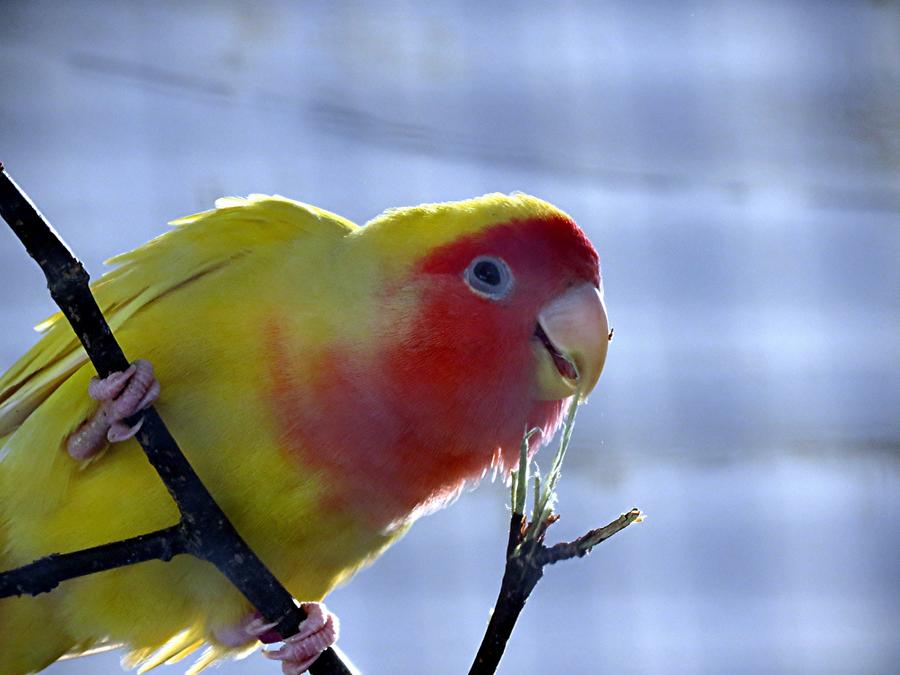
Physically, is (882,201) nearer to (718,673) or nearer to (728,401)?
(728,401)

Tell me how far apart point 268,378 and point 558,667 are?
293cm

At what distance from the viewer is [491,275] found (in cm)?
164

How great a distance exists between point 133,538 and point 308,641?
1.35 ft

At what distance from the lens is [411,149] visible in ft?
11.8

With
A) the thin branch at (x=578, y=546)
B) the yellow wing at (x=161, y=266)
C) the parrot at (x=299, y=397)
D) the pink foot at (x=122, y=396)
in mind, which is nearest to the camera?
the thin branch at (x=578, y=546)

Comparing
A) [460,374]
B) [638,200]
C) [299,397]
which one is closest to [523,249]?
[460,374]

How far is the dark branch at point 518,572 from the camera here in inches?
45.4

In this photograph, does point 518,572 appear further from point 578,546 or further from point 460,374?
point 460,374

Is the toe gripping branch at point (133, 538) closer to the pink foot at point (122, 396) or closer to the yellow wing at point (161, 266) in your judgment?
the pink foot at point (122, 396)

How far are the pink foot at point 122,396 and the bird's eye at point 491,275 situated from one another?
1.61 ft

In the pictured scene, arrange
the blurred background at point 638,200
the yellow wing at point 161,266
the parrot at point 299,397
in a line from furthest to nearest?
the blurred background at point 638,200 → the yellow wing at point 161,266 → the parrot at point 299,397

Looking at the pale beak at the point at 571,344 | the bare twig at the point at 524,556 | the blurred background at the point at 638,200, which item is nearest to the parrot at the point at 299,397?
the pale beak at the point at 571,344

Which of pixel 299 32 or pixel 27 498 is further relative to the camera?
pixel 299 32

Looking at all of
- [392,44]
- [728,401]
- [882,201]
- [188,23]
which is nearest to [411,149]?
[392,44]
